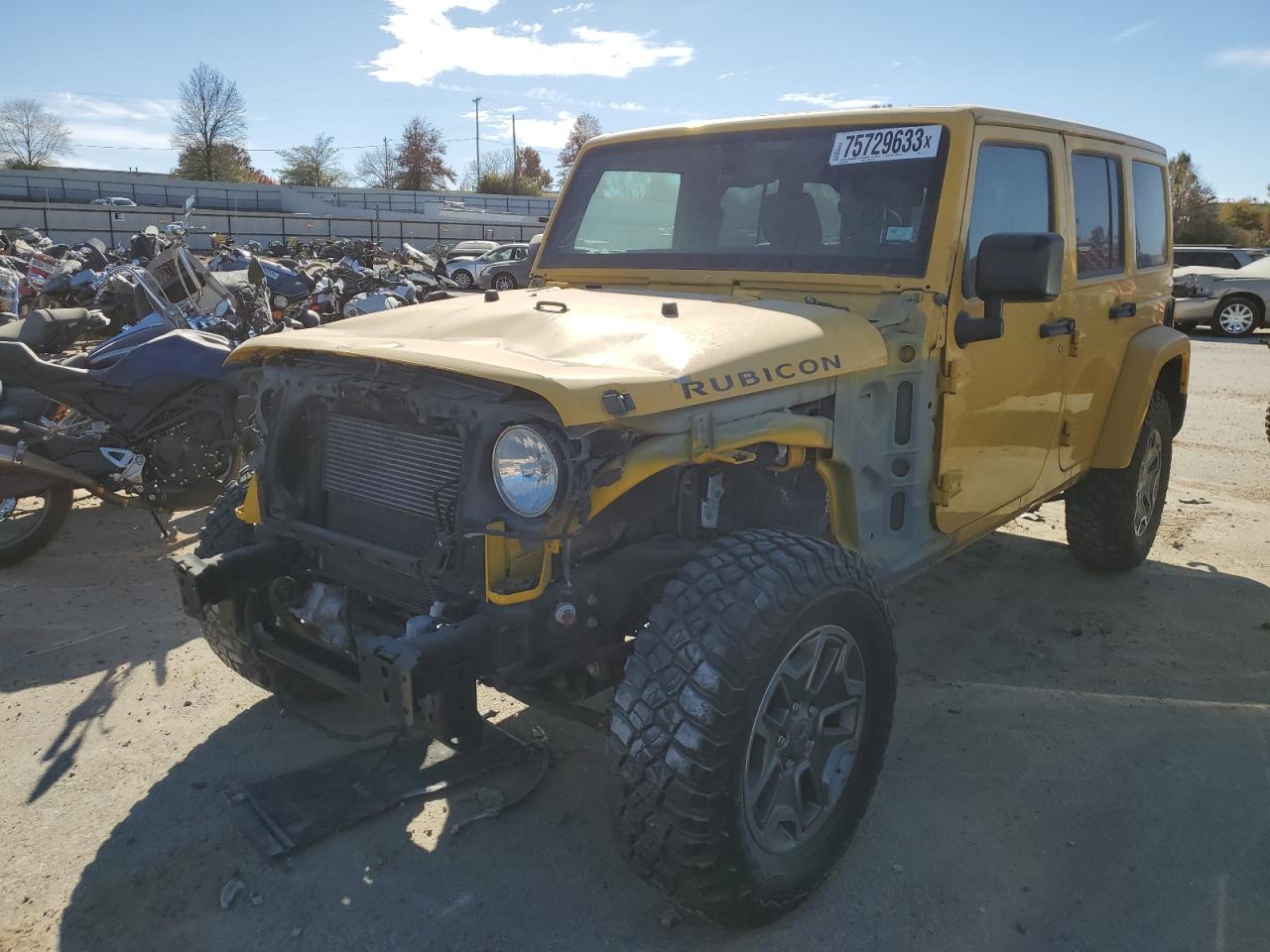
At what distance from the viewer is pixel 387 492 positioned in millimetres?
2867

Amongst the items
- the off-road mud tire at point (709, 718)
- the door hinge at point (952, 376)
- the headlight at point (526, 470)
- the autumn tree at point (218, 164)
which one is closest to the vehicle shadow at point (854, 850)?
the off-road mud tire at point (709, 718)

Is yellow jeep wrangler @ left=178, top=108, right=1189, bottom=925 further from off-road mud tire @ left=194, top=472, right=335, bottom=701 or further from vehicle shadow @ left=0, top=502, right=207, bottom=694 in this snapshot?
vehicle shadow @ left=0, top=502, right=207, bottom=694

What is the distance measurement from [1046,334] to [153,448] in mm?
4763

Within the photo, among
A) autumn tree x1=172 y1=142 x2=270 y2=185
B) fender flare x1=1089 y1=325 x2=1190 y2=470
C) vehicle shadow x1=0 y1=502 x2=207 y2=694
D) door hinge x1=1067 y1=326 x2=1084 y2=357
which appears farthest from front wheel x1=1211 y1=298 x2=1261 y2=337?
autumn tree x1=172 y1=142 x2=270 y2=185

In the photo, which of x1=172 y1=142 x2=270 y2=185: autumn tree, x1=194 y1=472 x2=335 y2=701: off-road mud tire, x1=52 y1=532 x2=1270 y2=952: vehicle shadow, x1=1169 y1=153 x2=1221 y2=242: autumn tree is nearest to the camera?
x1=52 y1=532 x2=1270 y2=952: vehicle shadow

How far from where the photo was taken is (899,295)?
332 cm

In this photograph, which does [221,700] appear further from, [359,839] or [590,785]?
[590,785]

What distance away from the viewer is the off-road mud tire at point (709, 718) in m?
2.37

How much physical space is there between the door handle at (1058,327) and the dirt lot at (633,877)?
58.6 inches

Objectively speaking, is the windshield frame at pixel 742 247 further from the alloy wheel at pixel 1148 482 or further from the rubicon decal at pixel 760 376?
the alloy wheel at pixel 1148 482

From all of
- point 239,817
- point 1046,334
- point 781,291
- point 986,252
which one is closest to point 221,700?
point 239,817

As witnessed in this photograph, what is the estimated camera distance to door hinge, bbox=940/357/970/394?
134 inches

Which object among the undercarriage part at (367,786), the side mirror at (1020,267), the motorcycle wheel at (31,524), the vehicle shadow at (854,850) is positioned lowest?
the vehicle shadow at (854,850)

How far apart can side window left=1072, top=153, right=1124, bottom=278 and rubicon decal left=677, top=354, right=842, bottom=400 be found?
6.35 ft
